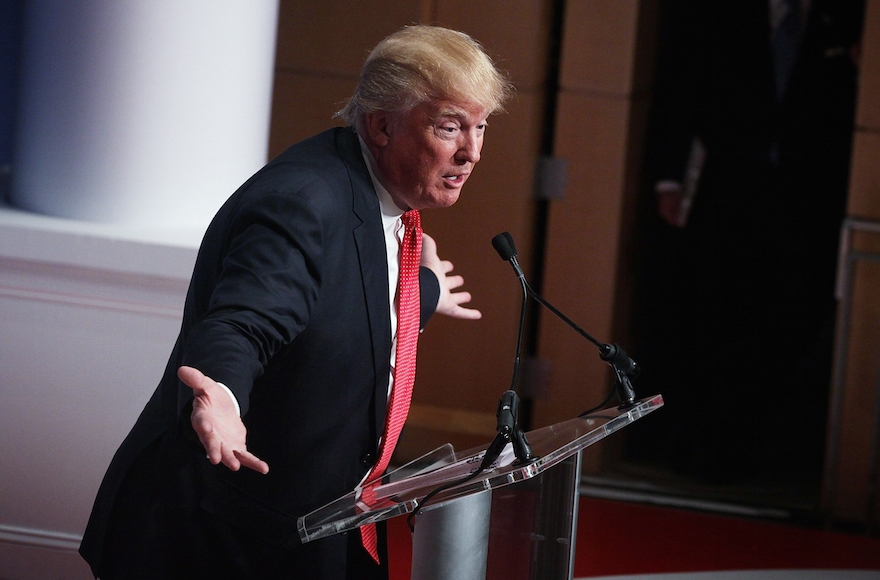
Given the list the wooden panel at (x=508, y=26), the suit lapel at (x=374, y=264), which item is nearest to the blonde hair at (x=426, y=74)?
the suit lapel at (x=374, y=264)

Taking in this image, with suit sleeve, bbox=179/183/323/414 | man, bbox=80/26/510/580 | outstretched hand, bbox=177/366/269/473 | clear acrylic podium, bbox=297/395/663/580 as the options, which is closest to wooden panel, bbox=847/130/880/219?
man, bbox=80/26/510/580

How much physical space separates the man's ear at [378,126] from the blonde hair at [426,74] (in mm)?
12

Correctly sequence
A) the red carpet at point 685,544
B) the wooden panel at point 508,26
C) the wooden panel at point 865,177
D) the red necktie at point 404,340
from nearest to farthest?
the red necktie at point 404,340, the red carpet at point 685,544, the wooden panel at point 865,177, the wooden panel at point 508,26

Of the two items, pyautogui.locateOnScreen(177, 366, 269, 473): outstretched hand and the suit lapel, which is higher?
the suit lapel

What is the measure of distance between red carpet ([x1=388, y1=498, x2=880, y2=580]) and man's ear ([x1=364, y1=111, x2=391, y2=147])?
6.15 feet

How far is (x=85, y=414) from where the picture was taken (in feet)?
8.80

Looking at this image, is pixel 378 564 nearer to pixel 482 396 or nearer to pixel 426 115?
pixel 426 115

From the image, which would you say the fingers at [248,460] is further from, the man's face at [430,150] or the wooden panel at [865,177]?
the wooden panel at [865,177]

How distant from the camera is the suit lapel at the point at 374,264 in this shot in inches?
64.2

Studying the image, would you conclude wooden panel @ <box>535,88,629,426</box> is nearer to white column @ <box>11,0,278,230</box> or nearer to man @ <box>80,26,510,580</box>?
white column @ <box>11,0,278,230</box>

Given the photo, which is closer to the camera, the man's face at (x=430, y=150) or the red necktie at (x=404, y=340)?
the man's face at (x=430, y=150)

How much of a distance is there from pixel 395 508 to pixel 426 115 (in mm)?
630

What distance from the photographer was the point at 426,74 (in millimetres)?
1585

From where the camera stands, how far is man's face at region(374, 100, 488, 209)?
5.33ft
